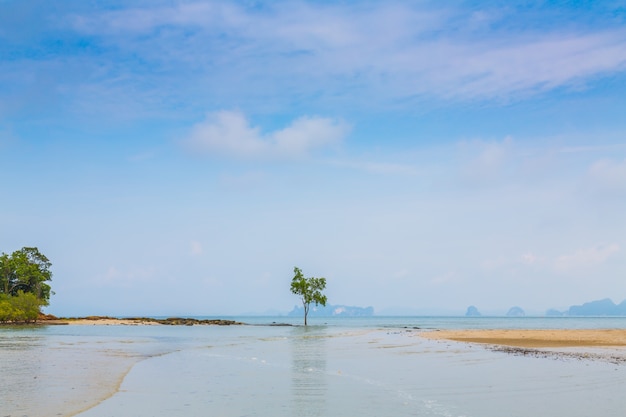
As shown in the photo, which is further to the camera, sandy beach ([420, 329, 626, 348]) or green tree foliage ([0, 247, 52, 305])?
green tree foliage ([0, 247, 52, 305])

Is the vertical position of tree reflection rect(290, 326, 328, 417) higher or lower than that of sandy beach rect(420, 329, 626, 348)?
higher

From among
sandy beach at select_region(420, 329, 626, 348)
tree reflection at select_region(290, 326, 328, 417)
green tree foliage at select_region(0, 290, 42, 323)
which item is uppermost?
green tree foliage at select_region(0, 290, 42, 323)

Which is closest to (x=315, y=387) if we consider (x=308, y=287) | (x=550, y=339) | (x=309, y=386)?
(x=309, y=386)

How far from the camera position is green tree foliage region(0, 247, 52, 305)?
124 m

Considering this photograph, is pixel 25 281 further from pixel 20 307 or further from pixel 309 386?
pixel 309 386

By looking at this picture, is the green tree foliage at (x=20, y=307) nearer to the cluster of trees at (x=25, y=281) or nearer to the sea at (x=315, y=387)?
the cluster of trees at (x=25, y=281)

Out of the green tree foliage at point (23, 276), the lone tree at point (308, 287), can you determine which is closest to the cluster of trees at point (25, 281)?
the green tree foliage at point (23, 276)

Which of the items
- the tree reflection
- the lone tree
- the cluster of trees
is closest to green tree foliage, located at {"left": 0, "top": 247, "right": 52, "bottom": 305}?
the cluster of trees

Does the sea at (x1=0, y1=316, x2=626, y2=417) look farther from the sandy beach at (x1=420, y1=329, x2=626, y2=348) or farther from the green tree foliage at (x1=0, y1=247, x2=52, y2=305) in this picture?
the green tree foliage at (x1=0, y1=247, x2=52, y2=305)

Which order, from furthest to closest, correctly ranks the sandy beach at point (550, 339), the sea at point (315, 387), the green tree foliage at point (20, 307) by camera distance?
the green tree foliage at point (20, 307) < the sandy beach at point (550, 339) < the sea at point (315, 387)

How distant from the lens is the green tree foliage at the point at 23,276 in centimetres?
12356

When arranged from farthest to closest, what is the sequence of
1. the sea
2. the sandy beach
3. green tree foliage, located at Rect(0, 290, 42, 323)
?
green tree foliage, located at Rect(0, 290, 42, 323) < the sandy beach < the sea

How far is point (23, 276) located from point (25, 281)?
1.40 meters

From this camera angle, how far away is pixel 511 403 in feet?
61.6
